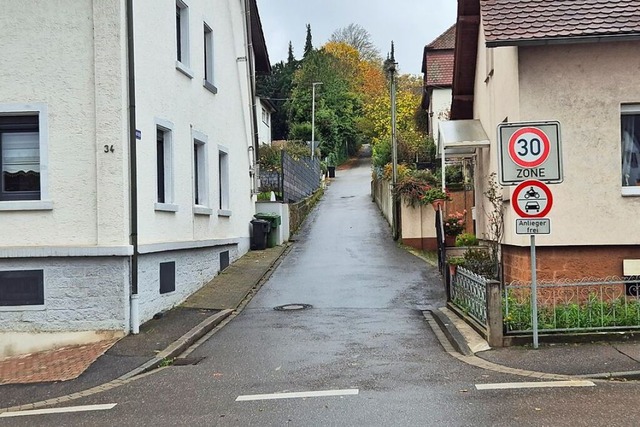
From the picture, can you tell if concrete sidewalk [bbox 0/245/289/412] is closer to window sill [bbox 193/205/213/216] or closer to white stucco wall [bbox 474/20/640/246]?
window sill [bbox 193/205/213/216]

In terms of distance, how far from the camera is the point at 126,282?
1100cm

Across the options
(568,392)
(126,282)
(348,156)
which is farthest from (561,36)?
(348,156)

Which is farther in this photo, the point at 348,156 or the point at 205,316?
the point at 348,156

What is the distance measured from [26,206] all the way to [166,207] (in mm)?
2630

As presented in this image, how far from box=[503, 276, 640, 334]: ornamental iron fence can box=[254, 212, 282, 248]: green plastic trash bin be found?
510 inches

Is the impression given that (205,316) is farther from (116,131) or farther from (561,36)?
(561,36)

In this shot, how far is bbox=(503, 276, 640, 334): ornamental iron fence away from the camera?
916 cm

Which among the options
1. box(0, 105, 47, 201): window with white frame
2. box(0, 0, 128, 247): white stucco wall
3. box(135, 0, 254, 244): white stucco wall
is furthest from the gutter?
box(0, 105, 47, 201): window with white frame

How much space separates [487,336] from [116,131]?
6.59 meters

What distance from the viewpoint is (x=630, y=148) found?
37.2ft

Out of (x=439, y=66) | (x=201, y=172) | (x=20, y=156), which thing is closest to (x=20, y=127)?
(x=20, y=156)

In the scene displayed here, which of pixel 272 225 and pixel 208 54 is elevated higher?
pixel 208 54

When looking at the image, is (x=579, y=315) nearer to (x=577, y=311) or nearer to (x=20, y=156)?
(x=577, y=311)

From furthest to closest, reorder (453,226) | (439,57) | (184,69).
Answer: (439,57) < (453,226) < (184,69)
